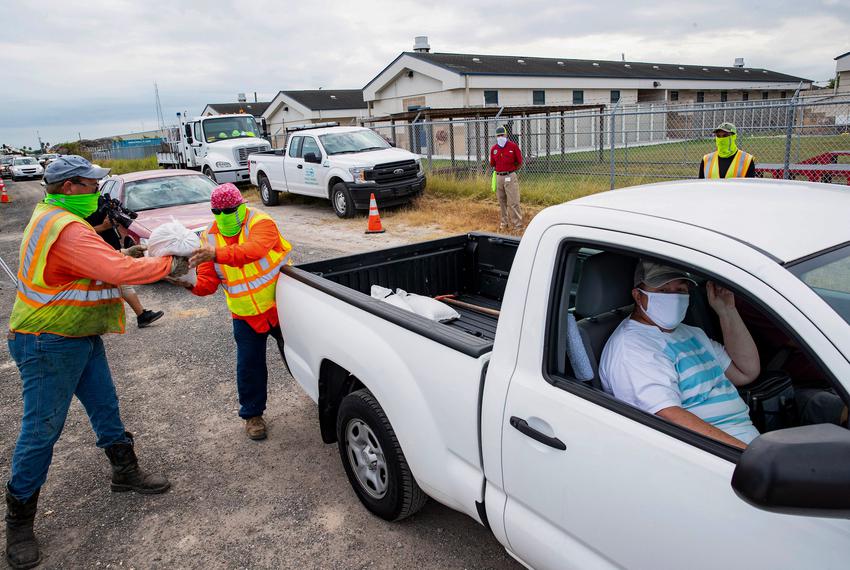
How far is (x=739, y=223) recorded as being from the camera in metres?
1.83

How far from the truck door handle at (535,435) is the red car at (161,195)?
732 centimetres

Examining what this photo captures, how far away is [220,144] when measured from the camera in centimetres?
1944

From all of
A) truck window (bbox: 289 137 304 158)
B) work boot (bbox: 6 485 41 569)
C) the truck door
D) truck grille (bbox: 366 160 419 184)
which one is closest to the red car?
truck grille (bbox: 366 160 419 184)

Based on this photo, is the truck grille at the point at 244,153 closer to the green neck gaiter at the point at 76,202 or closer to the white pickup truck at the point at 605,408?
the green neck gaiter at the point at 76,202

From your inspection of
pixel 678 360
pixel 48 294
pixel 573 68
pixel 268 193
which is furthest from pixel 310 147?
pixel 573 68

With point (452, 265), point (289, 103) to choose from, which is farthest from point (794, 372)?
point (289, 103)

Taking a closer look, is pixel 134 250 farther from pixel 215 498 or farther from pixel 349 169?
pixel 349 169

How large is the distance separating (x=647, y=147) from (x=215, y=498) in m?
24.3

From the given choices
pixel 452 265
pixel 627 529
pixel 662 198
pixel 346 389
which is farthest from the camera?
pixel 452 265

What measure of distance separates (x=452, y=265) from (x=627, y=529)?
3.04 meters

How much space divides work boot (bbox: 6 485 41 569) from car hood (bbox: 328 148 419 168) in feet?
34.4

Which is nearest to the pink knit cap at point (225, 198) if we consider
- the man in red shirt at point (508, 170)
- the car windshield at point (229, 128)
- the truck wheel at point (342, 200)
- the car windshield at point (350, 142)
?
the man in red shirt at point (508, 170)

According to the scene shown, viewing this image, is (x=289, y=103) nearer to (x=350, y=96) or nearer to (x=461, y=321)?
(x=350, y=96)

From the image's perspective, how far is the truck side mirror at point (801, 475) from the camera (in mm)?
1270
